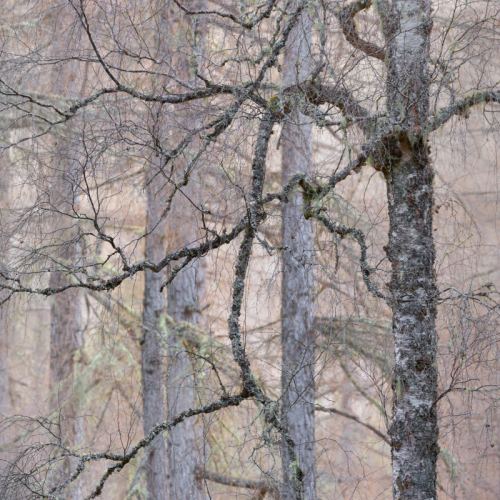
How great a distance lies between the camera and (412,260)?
3.61 m

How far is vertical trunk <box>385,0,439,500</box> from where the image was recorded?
11.3 feet

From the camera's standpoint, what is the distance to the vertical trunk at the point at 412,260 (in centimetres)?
343

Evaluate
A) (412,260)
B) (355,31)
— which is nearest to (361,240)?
(412,260)

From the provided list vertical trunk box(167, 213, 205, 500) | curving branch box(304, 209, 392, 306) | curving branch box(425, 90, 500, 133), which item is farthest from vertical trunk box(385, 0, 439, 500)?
vertical trunk box(167, 213, 205, 500)

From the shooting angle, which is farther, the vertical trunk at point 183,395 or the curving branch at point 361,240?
the vertical trunk at point 183,395

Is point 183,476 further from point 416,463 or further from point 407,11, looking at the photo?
point 407,11

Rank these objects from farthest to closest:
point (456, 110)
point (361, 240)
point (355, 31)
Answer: point (355, 31) < point (456, 110) < point (361, 240)

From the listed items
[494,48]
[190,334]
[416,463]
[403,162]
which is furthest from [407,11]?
[190,334]

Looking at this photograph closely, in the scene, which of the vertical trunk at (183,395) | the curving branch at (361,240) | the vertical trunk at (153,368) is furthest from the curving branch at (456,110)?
the vertical trunk at (153,368)

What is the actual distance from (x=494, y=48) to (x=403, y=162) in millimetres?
780

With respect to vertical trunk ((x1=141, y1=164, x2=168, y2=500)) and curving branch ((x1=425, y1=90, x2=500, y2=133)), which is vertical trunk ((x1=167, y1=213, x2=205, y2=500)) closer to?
vertical trunk ((x1=141, y1=164, x2=168, y2=500))

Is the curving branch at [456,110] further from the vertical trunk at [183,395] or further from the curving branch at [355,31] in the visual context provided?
the vertical trunk at [183,395]

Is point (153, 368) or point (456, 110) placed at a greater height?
point (456, 110)

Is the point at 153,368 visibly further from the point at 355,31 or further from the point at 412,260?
the point at 355,31
